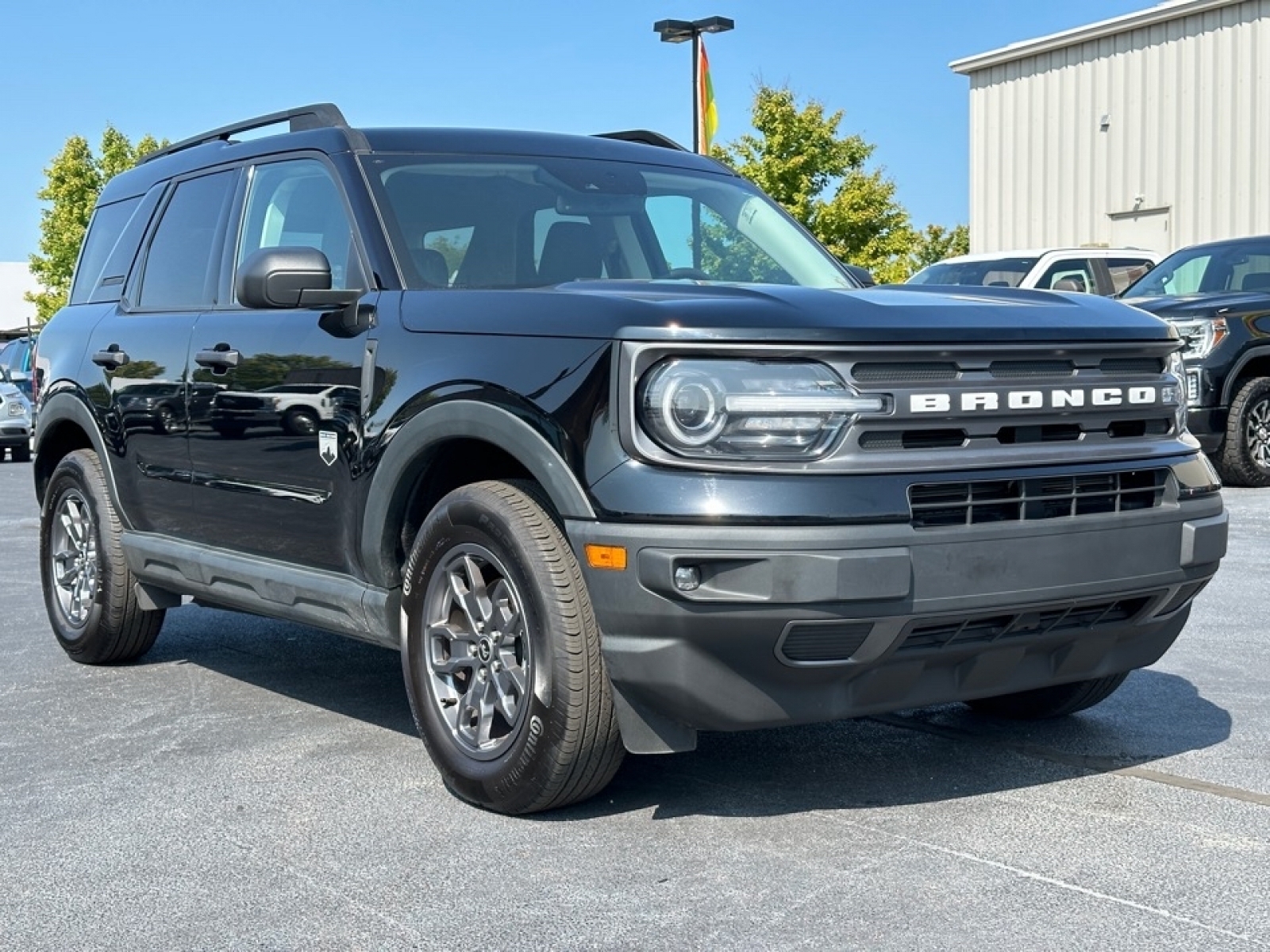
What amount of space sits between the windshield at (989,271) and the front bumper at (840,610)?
1148 centimetres

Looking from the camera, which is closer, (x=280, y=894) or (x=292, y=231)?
(x=280, y=894)

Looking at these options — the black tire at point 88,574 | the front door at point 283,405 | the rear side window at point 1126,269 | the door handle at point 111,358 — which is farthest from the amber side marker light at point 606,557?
the rear side window at point 1126,269

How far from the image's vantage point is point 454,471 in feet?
15.4

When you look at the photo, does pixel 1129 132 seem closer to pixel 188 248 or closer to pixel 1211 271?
pixel 1211 271

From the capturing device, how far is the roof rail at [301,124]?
5.34 m

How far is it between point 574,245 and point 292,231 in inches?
38.5

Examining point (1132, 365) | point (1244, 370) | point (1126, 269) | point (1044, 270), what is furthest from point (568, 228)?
point (1126, 269)

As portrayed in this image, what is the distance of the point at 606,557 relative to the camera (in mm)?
3918

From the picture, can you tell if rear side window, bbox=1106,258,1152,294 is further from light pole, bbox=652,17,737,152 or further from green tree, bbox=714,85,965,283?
green tree, bbox=714,85,965,283

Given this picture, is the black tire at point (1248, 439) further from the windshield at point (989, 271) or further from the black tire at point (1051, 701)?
the black tire at point (1051, 701)

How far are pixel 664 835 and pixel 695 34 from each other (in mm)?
19265

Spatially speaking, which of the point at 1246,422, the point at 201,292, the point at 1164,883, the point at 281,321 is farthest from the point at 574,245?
the point at 1246,422

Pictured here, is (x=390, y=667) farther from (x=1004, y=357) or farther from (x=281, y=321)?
(x=1004, y=357)

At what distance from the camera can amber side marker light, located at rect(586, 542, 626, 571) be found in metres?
3.88
